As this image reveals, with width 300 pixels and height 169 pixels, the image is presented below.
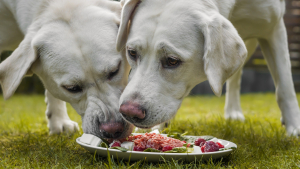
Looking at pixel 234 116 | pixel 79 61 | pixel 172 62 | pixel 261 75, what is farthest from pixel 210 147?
pixel 261 75

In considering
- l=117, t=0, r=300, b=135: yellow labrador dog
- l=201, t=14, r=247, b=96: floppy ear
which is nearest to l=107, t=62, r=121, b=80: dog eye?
l=117, t=0, r=300, b=135: yellow labrador dog

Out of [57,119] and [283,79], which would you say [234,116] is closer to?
[283,79]

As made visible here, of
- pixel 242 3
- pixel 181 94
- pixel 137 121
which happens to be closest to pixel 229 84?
pixel 242 3

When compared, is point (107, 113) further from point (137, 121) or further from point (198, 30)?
point (198, 30)

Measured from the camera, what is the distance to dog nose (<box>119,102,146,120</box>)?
2350mm

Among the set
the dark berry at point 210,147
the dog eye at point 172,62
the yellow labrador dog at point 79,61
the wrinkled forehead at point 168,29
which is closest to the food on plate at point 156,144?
the dark berry at point 210,147

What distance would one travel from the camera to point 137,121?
2.43 m

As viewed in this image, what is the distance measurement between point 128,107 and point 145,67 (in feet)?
1.27

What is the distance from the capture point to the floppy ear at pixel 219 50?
2.45m

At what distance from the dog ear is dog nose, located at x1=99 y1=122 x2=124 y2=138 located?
65 cm

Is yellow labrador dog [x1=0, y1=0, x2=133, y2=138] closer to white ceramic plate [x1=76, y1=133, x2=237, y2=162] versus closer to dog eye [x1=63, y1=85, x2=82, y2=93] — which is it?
dog eye [x1=63, y1=85, x2=82, y2=93]

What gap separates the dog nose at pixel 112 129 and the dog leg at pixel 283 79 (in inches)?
77.2

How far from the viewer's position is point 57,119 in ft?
13.2

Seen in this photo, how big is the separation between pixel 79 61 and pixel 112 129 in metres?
0.62
